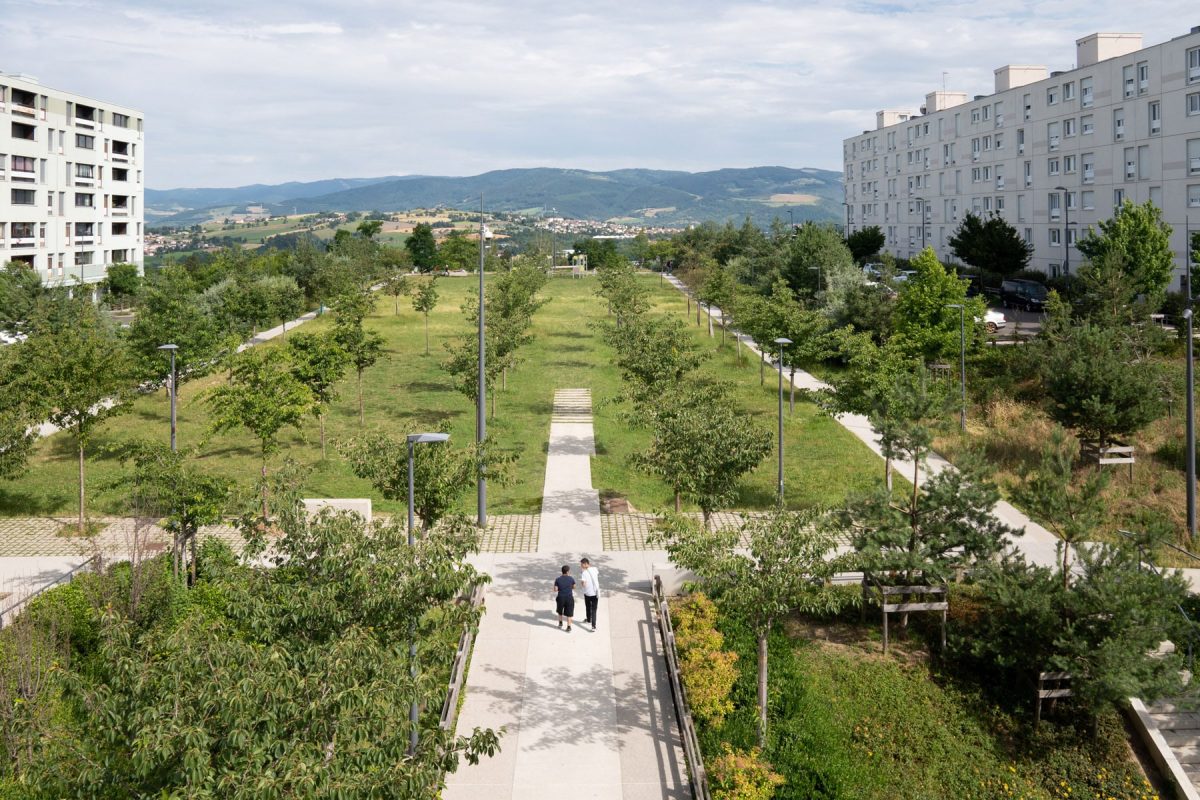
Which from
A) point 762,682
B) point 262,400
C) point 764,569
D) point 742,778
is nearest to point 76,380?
point 262,400

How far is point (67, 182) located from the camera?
225 feet

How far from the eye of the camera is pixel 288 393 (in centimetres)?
2492

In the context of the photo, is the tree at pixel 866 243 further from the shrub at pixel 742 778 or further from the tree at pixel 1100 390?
the shrub at pixel 742 778

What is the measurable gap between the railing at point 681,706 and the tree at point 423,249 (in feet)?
333

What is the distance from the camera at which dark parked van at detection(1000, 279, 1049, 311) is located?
58.6m

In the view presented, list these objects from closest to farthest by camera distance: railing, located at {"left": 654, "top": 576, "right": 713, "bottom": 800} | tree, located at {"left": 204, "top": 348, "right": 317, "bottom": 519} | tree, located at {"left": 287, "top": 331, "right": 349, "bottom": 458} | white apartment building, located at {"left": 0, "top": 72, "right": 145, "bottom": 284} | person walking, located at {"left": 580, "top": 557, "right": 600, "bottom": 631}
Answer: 1. railing, located at {"left": 654, "top": 576, "right": 713, "bottom": 800}
2. person walking, located at {"left": 580, "top": 557, "right": 600, "bottom": 631}
3. tree, located at {"left": 204, "top": 348, "right": 317, "bottom": 519}
4. tree, located at {"left": 287, "top": 331, "right": 349, "bottom": 458}
5. white apartment building, located at {"left": 0, "top": 72, "right": 145, "bottom": 284}

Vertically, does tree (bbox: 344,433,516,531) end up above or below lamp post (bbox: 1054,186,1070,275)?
below

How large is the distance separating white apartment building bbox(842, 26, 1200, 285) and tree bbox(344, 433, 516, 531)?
4259 centimetres

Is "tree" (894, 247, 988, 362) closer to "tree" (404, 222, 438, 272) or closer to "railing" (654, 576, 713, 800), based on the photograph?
"railing" (654, 576, 713, 800)

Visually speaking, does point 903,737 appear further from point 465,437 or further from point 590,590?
point 465,437

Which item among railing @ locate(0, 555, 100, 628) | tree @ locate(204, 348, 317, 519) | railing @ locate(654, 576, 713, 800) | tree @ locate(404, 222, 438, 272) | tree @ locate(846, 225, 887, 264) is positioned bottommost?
railing @ locate(654, 576, 713, 800)

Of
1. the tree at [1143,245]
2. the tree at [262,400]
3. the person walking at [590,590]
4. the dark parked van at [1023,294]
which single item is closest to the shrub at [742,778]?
the person walking at [590,590]

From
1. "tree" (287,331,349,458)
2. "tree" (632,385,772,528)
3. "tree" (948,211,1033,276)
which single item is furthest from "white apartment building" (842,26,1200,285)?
"tree" (287,331,349,458)

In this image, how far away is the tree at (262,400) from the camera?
24234 millimetres
